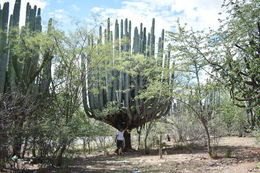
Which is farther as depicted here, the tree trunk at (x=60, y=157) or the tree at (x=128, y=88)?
the tree at (x=128, y=88)

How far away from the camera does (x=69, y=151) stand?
7.94 m

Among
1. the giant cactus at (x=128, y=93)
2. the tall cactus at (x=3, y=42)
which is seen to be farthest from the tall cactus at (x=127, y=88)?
the tall cactus at (x=3, y=42)

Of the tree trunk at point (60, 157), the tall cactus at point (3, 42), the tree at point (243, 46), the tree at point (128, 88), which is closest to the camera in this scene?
the tree at point (243, 46)

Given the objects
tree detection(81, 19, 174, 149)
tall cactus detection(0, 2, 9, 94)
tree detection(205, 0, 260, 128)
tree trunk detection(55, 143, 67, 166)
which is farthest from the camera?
tree detection(81, 19, 174, 149)

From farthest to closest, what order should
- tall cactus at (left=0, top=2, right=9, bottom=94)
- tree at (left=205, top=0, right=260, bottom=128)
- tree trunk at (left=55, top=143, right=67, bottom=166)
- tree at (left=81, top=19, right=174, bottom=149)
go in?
tree at (left=81, top=19, right=174, bottom=149) → tall cactus at (left=0, top=2, right=9, bottom=94) → tree trunk at (left=55, top=143, right=67, bottom=166) → tree at (left=205, top=0, right=260, bottom=128)

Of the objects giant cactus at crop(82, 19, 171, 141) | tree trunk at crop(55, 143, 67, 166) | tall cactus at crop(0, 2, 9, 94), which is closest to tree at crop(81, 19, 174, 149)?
giant cactus at crop(82, 19, 171, 141)

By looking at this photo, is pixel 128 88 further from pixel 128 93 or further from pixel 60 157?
pixel 60 157

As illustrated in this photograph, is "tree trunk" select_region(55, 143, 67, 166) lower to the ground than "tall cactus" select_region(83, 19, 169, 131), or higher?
lower

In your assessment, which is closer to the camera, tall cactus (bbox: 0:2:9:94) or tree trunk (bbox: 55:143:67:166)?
tree trunk (bbox: 55:143:67:166)

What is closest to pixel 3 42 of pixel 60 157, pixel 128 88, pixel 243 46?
pixel 60 157

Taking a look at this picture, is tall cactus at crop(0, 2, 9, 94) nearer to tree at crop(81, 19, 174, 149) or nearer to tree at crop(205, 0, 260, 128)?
tree at crop(81, 19, 174, 149)

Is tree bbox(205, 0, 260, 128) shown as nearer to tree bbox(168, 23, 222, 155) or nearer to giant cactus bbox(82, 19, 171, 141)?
tree bbox(168, 23, 222, 155)

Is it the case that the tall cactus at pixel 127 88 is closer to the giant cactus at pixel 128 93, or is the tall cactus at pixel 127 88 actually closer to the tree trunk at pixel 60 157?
the giant cactus at pixel 128 93

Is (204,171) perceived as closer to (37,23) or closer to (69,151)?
(69,151)
